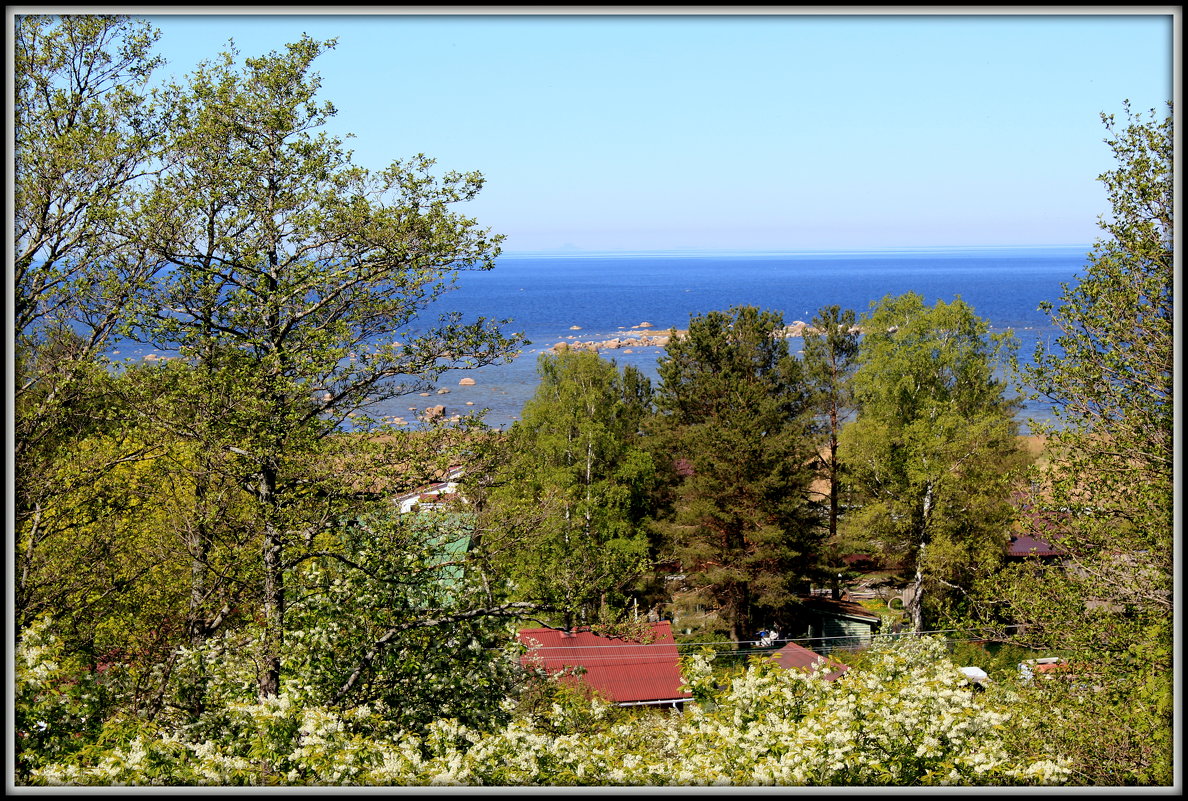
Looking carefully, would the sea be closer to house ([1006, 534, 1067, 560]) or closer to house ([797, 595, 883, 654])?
house ([1006, 534, 1067, 560])

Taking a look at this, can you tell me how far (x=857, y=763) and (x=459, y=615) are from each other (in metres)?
4.61

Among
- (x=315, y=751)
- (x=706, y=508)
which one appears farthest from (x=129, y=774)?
(x=706, y=508)

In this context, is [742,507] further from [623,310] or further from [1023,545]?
[623,310]

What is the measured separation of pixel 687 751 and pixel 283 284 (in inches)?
268

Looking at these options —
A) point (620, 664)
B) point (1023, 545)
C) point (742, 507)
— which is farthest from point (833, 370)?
point (620, 664)

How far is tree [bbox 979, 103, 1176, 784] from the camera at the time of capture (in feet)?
31.8

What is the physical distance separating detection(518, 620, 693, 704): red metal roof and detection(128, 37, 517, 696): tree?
11.5m

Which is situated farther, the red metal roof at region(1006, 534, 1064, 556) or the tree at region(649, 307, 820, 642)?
the red metal roof at region(1006, 534, 1064, 556)

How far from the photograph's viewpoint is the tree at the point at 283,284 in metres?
10.3

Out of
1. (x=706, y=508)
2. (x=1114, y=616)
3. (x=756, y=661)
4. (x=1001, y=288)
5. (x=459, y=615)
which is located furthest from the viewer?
(x=1001, y=288)

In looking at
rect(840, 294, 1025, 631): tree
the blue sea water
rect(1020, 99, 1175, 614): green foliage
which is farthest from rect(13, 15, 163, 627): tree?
the blue sea water

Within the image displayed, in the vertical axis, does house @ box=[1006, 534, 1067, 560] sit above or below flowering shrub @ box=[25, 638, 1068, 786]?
below

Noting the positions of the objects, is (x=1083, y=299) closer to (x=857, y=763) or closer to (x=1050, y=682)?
(x=1050, y=682)

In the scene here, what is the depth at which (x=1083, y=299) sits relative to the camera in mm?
11297
